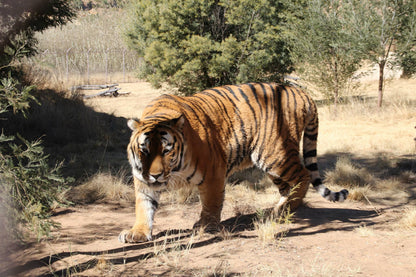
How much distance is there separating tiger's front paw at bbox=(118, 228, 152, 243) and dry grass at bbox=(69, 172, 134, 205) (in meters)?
2.08

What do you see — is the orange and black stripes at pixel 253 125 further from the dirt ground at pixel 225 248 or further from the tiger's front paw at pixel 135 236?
the tiger's front paw at pixel 135 236

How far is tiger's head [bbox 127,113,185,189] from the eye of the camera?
3.55 meters

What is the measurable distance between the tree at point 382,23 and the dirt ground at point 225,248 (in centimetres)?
941

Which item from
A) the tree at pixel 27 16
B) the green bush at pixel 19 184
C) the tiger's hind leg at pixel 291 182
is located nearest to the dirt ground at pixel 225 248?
the tiger's hind leg at pixel 291 182

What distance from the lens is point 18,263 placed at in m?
3.60

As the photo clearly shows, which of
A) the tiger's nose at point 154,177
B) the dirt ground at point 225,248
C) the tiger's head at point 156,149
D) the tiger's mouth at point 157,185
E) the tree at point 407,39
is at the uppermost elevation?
the tree at point 407,39

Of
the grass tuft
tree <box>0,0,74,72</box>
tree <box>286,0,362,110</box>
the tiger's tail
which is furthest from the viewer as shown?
tree <box>286,0,362,110</box>

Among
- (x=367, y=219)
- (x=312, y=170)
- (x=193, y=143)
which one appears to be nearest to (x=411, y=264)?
(x=367, y=219)

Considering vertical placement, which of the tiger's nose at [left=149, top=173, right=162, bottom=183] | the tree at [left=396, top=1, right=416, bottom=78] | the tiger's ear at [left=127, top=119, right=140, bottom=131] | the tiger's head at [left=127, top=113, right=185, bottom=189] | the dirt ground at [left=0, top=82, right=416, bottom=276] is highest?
the tree at [left=396, top=1, right=416, bottom=78]

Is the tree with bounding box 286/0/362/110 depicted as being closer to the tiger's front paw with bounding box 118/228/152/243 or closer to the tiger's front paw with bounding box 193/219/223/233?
the tiger's front paw with bounding box 193/219/223/233

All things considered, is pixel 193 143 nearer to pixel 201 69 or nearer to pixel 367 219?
pixel 367 219

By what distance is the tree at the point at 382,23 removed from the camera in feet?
42.5

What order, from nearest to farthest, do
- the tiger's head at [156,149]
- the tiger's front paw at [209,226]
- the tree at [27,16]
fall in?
the tiger's head at [156,149]
the tiger's front paw at [209,226]
the tree at [27,16]

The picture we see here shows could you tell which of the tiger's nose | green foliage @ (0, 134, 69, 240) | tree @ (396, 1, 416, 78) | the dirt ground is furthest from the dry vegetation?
tree @ (396, 1, 416, 78)
